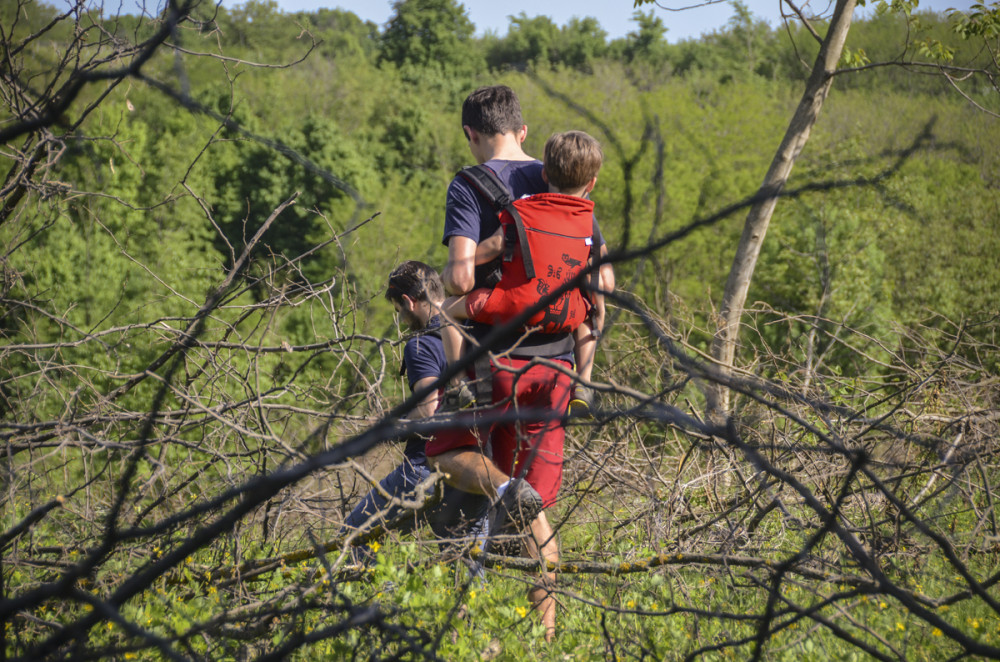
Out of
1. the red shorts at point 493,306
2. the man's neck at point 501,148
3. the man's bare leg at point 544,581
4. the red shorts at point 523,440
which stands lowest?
the man's bare leg at point 544,581

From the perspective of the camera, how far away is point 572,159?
2486mm

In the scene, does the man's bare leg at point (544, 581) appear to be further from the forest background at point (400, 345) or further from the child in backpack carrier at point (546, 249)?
the child in backpack carrier at point (546, 249)

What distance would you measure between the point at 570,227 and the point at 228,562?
1.78 metres

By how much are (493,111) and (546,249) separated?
2.07ft

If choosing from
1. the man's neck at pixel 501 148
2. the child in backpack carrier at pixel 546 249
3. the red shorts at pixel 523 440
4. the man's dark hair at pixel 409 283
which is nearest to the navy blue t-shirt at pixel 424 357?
the man's dark hair at pixel 409 283

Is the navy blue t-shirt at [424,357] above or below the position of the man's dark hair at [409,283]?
below

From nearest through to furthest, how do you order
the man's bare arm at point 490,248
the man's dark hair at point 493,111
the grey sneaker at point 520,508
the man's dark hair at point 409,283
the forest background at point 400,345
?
the forest background at point 400,345 < the grey sneaker at point 520,508 < the man's bare arm at point 490,248 < the man's dark hair at point 493,111 < the man's dark hair at point 409,283

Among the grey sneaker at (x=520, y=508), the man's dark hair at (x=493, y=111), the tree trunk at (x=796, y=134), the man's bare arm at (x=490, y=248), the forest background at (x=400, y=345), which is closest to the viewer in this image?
the forest background at (x=400, y=345)

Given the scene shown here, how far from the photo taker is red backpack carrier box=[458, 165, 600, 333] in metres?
2.42

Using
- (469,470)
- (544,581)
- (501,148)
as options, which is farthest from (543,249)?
(544,581)

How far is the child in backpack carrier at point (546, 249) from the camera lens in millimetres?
2426

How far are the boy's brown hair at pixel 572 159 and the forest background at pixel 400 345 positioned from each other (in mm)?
462

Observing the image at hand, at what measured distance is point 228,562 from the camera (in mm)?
2805

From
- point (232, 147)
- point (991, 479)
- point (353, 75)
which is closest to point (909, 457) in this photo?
point (991, 479)
